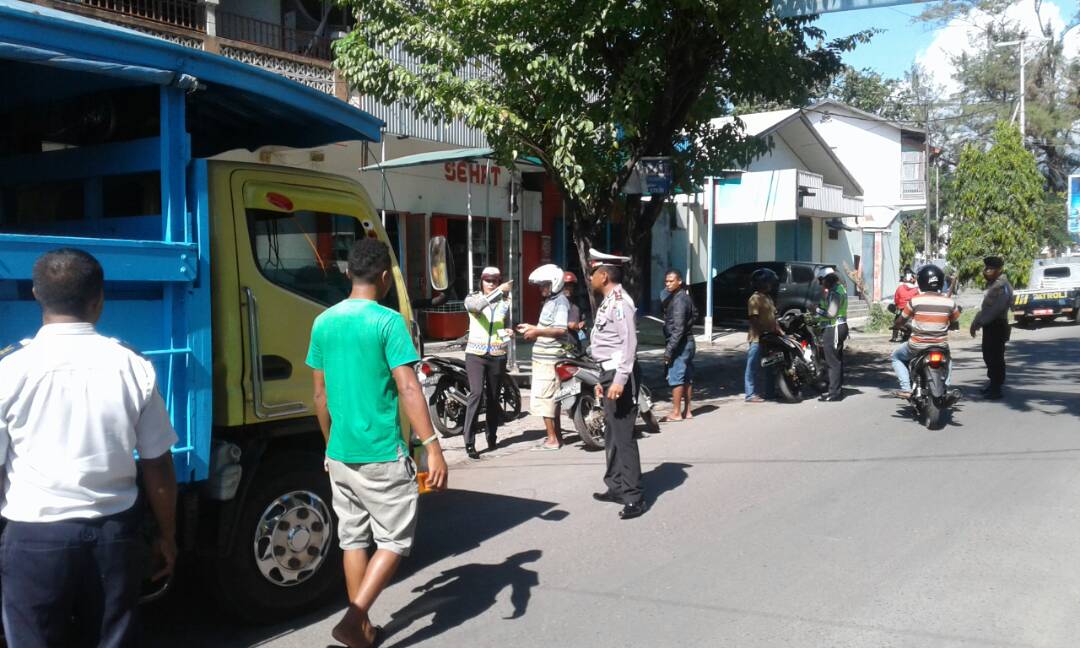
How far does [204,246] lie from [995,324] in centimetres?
1046

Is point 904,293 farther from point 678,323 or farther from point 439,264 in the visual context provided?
point 439,264

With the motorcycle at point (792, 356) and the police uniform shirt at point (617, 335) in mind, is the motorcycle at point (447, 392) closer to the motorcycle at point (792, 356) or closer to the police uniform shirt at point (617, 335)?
the police uniform shirt at point (617, 335)

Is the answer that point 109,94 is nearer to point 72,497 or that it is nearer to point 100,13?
point 72,497

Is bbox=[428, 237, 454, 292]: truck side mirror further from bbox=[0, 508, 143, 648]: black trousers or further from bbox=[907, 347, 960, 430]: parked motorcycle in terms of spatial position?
bbox=[907, 347, 960, 430]: parked motorcycle

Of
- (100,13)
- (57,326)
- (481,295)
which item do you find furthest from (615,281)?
(100,13)

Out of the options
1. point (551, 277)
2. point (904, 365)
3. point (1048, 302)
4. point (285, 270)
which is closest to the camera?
point (285, 270)

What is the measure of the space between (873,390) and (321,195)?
982 cm

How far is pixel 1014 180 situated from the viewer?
27.8 m

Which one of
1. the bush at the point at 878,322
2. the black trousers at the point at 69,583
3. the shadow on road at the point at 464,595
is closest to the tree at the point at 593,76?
the shadow on road at the point at 464,595

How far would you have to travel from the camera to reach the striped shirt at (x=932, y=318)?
392 inches

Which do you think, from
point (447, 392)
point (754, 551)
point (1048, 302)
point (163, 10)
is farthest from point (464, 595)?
point (1048, 302)

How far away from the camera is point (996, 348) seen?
11812mm

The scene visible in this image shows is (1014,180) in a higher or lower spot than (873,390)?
higher

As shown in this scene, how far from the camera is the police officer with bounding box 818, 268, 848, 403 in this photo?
468 inches
